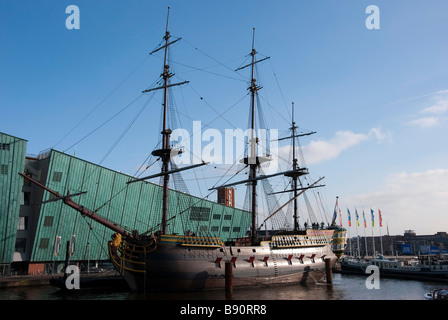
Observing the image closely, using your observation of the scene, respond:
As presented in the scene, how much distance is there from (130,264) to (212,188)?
15.4 meters

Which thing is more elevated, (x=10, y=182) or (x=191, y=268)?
(x=10, y=182)

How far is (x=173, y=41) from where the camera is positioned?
1638 inches

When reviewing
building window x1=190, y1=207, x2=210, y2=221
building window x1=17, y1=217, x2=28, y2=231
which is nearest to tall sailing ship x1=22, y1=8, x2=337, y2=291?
building window x1=17, y1=217, x2=28, y2=231

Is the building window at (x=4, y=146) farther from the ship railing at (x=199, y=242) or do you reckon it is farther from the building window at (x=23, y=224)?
the ship railing at (x=199, y=242)

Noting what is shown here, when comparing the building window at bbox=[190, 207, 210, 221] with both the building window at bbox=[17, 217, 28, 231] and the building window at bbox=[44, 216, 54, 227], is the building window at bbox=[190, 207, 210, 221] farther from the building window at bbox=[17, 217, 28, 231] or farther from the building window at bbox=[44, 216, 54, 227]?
the building window at bbox=[17, 217, 28, 231]

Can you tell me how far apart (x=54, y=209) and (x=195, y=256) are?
25.5 meters

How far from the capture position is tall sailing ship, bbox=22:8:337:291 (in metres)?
31.5

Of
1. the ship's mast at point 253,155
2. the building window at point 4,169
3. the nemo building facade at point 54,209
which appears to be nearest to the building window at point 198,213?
the nemo building facade at point 54,209

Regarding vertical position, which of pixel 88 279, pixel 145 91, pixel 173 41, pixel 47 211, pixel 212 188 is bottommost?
pixel 88 279

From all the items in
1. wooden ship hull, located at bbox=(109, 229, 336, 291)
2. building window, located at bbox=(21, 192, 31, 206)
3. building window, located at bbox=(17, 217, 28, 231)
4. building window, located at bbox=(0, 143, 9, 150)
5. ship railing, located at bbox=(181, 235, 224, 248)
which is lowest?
wooden ship hull, located at bbox=(109, 229, 336, 291)

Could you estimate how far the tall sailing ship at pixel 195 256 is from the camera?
3155 centimetres
